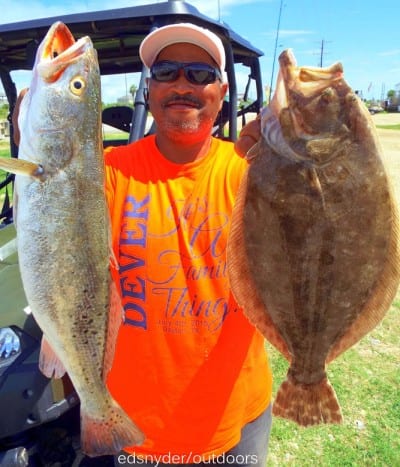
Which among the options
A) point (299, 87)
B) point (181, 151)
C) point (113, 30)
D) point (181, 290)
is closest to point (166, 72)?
point (181, 151)

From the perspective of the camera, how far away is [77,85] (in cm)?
170

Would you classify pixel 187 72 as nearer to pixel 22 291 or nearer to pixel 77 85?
pixel 77 85

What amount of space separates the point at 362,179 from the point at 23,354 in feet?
6.50

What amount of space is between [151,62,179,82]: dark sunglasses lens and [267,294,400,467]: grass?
2.44 m

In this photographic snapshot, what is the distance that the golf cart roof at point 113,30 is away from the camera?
A: 3570mm

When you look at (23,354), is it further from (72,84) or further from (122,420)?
(72,84)

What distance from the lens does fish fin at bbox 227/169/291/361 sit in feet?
5.53

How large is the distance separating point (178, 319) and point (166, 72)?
1.20m

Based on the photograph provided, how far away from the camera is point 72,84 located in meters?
1.69

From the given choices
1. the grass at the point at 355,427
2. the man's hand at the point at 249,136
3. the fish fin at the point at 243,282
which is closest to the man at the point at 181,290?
the man's hand at the point at 249,136

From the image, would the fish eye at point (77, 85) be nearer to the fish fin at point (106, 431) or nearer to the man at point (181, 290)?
the man at point (181, 290)

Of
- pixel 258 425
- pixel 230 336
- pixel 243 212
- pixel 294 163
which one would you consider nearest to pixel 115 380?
pixel 230 336

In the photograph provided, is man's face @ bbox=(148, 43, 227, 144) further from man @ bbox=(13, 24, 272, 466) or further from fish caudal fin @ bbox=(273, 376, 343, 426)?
fish caudal fin @ bbox=(273, 376, 343, 426)

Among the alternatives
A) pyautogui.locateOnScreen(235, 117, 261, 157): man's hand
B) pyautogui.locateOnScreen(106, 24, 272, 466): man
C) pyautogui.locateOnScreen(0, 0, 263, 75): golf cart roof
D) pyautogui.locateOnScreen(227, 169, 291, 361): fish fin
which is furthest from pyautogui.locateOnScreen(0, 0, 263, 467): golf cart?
pyautogui.locateOnScreen(235, 117, 261, 157): man's hand
